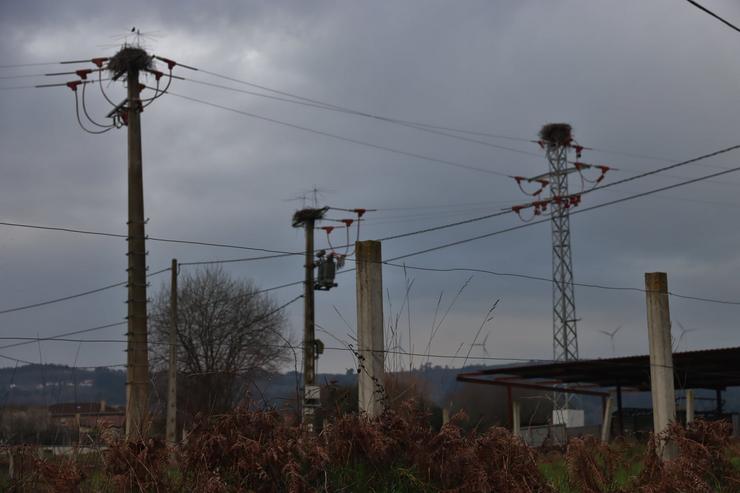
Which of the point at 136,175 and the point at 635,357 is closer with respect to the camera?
the point at 136,175

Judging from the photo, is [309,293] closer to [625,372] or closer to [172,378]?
[172,378]

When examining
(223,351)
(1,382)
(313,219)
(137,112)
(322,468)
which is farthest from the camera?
(223,351)

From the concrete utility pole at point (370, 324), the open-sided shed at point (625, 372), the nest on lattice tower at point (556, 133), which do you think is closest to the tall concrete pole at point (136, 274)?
the open-sided shed at point (625, 372)

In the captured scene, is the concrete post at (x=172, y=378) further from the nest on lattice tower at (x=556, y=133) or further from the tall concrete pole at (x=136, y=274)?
the nest on lattice tower at (x=556, y=133)

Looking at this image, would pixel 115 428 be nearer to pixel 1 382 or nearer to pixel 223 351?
pixel 1 382

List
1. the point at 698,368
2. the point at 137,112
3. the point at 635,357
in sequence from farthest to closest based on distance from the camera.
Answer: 1. the point at 698,368
2. the point at 635,357
3. the point at 137,112

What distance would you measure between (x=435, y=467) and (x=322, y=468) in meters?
0.87

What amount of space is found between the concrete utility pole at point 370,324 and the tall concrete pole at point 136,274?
8.77 m

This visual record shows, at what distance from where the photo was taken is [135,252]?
688 inches

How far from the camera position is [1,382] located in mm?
7258

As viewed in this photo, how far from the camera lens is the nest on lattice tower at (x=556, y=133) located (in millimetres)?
32500

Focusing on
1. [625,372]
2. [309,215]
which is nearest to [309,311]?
[309,215]

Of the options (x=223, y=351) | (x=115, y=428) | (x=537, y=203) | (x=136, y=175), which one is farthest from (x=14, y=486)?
(x=223, y=351)

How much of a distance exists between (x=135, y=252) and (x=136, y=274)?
450 mm
